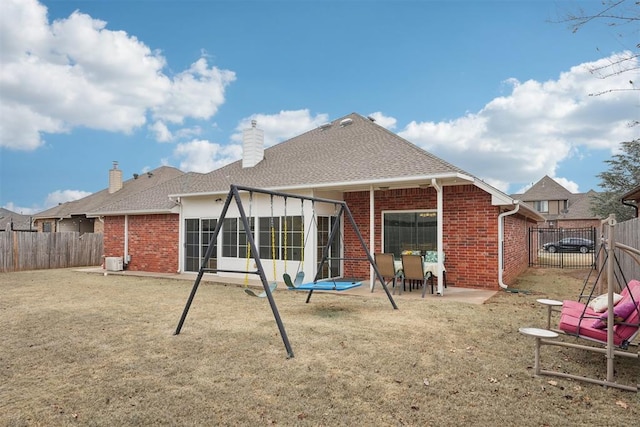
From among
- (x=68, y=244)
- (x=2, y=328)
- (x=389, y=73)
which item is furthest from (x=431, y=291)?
(x=68, y=244)

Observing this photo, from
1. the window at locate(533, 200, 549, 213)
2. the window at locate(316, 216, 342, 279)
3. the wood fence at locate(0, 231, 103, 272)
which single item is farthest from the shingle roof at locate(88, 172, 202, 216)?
the window at locate(533, 200, 549, 213)

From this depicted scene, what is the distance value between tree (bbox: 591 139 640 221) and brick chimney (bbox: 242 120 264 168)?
67.3ft

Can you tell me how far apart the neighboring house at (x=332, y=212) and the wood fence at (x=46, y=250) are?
3.44 metres

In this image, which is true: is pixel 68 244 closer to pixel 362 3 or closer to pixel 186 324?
pixel 186 324

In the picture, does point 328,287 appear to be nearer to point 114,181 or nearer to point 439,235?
point 439,235

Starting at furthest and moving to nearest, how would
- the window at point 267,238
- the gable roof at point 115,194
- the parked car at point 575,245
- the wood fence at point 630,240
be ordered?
1. the parked car at point 575,245
2. the gable roof at point 115,194
3. the window at point 267,238
4. the wood fence at point 630,240

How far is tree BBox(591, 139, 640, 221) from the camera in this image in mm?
22359

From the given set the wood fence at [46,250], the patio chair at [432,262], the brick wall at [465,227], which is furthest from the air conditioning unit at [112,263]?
the patio chair at [432,262]

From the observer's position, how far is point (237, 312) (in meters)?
7.53

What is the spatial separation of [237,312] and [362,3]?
8853 mm

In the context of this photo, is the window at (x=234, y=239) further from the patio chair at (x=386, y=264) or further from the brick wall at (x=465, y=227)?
the patio chair at (x=386, y=264)

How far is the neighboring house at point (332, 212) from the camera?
387 inches

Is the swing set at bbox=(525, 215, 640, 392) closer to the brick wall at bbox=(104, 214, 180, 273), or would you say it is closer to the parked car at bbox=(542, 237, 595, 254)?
the brick wall at bbox=(104, 214, 180, 273)

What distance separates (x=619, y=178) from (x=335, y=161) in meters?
21.0
